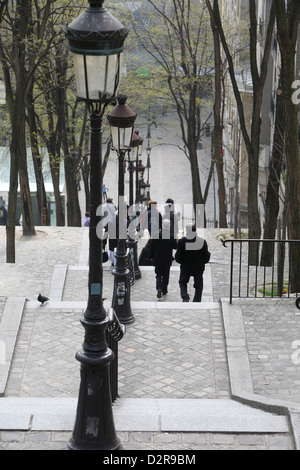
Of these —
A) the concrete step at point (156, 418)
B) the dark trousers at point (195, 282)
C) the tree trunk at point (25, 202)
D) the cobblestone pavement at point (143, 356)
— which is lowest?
the tree trunk at point (25, 202)

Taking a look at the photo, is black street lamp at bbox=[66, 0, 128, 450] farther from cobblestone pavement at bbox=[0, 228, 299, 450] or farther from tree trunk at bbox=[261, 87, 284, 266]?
tree trunk at bbox=[261, 87, 284, 266]

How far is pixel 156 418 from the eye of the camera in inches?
279

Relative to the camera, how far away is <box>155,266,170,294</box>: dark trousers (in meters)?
13.3

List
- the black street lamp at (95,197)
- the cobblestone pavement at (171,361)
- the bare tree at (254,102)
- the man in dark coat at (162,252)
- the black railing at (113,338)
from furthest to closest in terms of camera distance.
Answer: the bare tree at (254,102) < the man in dark coat at (162,252) < the black railing at (113,338) < the cobblestone pavement at (171,361) < the black street lamp at (95,197)

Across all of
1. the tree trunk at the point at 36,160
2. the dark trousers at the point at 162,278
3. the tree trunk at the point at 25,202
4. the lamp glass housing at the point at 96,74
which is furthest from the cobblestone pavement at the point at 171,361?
the tree trunk at the point at 36,160

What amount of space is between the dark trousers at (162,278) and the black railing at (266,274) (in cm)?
119

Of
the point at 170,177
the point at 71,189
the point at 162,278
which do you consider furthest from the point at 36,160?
the point at 170,177

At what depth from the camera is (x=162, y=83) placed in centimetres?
3228

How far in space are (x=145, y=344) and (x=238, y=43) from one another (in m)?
23.7

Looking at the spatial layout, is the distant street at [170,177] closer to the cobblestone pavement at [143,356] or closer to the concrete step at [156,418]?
the cobblestone pavement at [143,356]

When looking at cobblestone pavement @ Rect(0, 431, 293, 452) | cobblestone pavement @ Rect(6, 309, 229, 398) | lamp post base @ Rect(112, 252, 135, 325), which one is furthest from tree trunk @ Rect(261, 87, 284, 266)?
cobblestone pavement @ Rect(0, 431, 293, 452)

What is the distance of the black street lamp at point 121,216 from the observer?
36.0 ft
